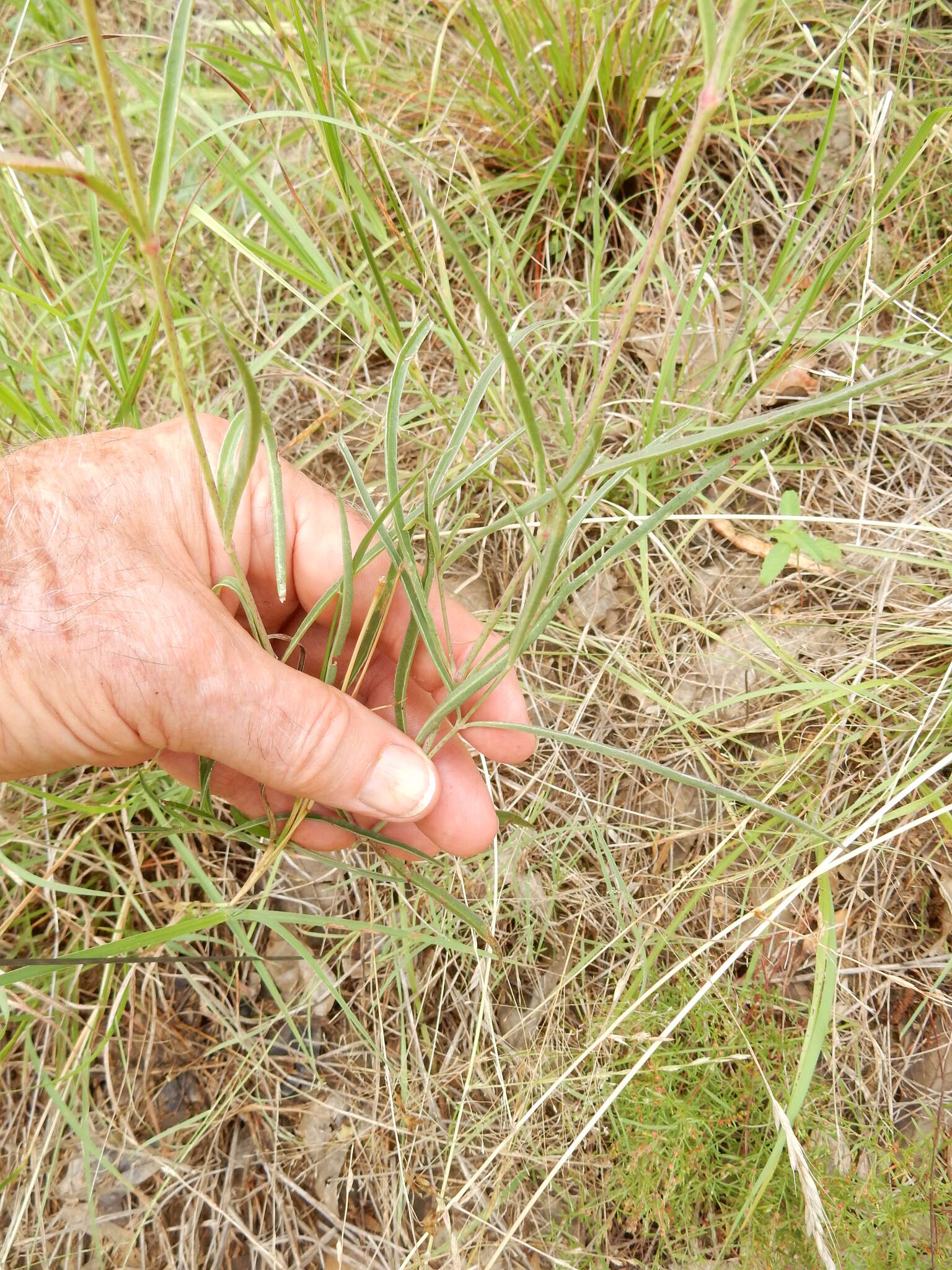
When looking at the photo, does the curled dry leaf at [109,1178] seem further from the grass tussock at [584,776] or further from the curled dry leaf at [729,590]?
the curled dry leaf at [729,590]

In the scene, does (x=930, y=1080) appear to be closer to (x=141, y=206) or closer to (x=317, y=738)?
(x=317, y=738)

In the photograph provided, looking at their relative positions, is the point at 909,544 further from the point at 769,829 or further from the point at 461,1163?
the point at 461,1163

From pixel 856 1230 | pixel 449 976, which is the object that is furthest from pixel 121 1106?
pixel 856 1230

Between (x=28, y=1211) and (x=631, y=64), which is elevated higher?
(x=631, y=64)

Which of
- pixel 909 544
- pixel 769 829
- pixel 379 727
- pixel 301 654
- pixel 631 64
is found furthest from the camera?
pixel 631 64

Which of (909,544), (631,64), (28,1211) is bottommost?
(28,1211)

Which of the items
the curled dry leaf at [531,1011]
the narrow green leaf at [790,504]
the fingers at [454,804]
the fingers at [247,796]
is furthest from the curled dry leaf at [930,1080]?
the fingers at [247,796]

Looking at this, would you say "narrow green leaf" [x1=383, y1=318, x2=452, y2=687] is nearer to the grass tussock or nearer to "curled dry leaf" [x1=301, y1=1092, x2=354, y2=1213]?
the grass tussock
